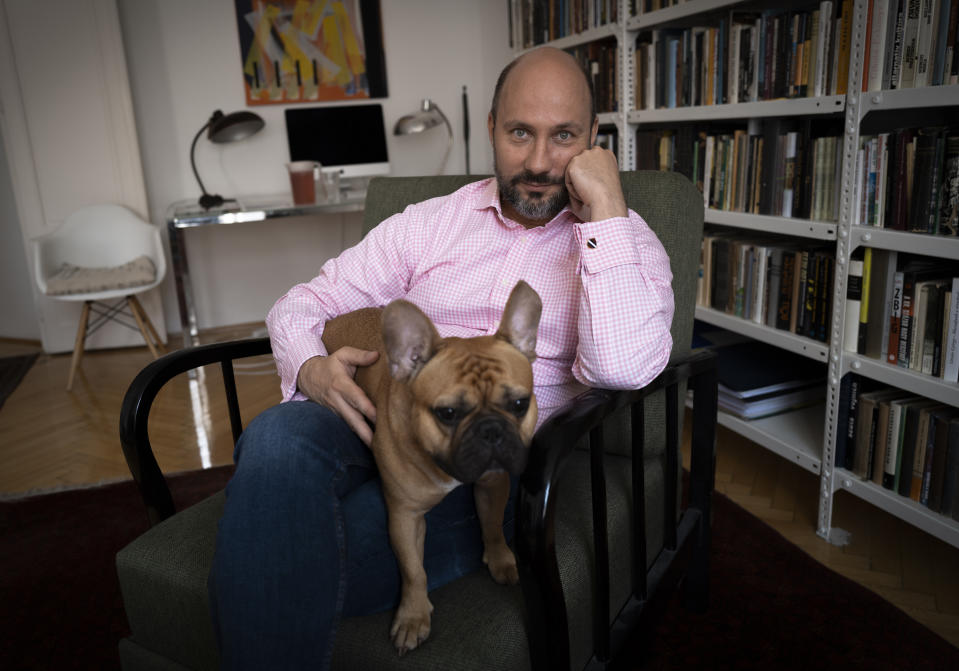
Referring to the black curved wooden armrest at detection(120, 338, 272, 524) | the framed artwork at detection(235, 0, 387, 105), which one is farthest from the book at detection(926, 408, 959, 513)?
the framed artwork at detection(235, 0, 387, 105)

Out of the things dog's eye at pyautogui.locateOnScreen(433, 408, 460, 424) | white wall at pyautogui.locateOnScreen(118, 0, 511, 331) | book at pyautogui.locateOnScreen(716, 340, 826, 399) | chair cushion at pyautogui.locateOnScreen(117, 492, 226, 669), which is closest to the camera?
dog's eye at pyautogui.locateOnScreen(433, 408, 460, 424)

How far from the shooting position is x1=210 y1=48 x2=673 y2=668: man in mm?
1075

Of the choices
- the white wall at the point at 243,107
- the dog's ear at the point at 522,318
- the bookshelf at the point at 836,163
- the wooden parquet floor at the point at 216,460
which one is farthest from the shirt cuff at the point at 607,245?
the white wall at the point at 243,107

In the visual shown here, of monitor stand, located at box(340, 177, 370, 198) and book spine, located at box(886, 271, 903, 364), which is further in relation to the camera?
monitor stand, located at box(340, 177, 370, 198)

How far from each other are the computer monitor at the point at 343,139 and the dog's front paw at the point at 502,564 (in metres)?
3.69

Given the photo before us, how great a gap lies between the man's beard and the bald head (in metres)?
0.18

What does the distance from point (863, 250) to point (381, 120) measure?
3322mm

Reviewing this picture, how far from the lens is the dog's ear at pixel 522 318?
120 cm

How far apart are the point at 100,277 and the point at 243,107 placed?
1.51m

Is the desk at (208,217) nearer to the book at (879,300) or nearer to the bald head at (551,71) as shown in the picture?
the bald head at (551,71)

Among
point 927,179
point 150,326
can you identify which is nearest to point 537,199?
point 927,179

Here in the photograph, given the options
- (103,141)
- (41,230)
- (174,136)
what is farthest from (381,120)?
(41,230)

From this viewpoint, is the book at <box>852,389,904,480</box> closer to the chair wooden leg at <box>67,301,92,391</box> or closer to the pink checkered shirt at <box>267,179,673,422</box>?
the pink checkered shirt at <box>267,179,673,422</box>

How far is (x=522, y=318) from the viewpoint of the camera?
1221 mm
